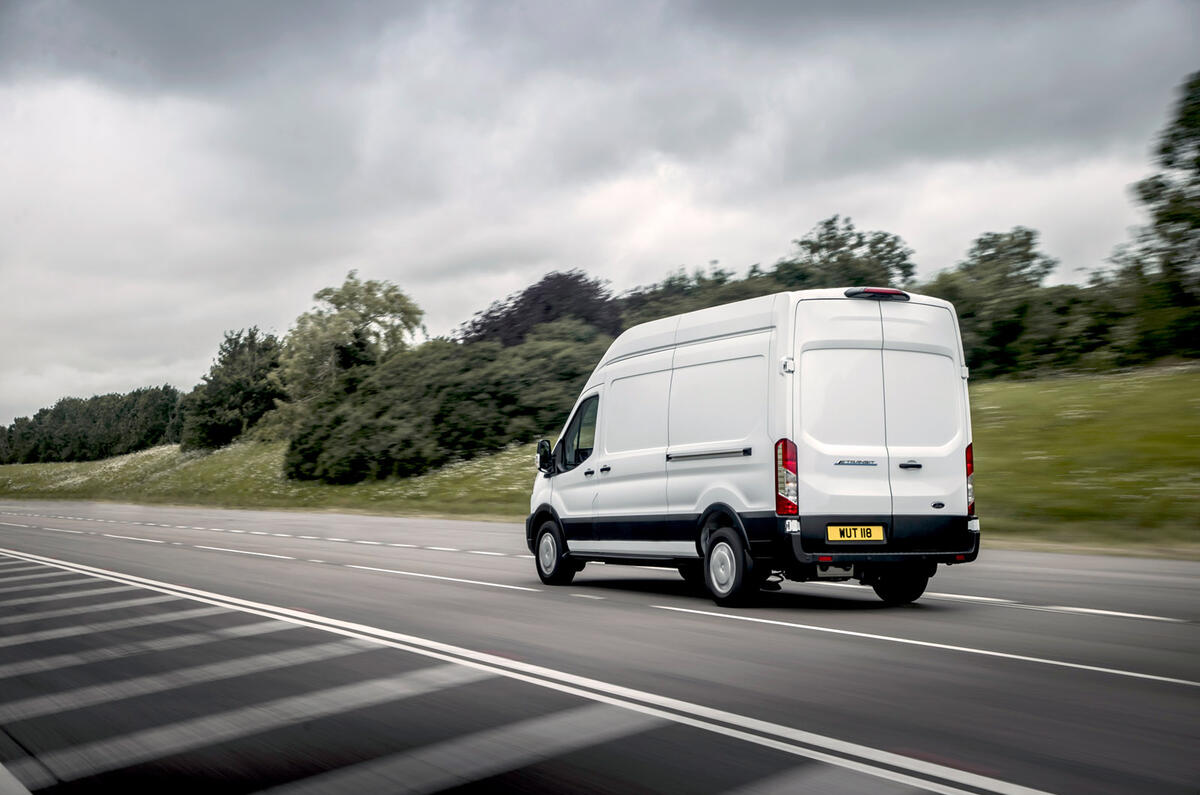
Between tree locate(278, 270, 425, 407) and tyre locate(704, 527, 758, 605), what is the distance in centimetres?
5666

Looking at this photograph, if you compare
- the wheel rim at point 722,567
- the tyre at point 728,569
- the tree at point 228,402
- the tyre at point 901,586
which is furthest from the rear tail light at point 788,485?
the tree at point 228,402

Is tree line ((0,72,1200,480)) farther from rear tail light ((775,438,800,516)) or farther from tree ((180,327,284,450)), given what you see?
rear tail light ((775,438,800,516))

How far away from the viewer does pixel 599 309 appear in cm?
5191

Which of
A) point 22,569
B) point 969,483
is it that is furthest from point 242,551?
point 969,483

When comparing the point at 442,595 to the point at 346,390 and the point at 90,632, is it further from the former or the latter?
the point at 346,390

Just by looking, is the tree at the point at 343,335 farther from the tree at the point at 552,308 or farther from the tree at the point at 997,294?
the tree at the point at 997,294

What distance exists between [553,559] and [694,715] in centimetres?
727

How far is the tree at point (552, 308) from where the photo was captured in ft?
170

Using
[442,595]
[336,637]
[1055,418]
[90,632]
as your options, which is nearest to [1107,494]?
[1055,418]

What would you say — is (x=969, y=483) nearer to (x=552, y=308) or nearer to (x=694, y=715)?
(x=694, y=715)

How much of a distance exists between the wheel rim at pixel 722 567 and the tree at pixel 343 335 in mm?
56664

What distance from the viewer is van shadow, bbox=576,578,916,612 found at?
34.5 feet

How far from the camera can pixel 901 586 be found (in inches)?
429

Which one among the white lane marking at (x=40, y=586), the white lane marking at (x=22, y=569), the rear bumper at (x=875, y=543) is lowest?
the white lane marking at (x=40, y=586)
